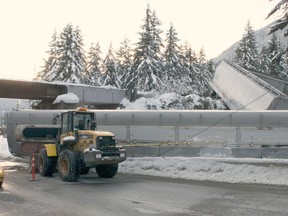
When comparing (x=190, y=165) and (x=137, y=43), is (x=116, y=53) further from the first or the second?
(x=190, y=165)

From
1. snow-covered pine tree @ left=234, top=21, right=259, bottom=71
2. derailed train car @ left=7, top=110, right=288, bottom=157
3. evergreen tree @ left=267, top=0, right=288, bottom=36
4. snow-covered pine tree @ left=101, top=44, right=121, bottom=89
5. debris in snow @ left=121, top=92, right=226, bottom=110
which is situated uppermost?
snow-covered pine tree @ left=234, top=21, right=259, bottom=71

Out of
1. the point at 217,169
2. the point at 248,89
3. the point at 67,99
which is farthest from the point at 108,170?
the point at 67,99

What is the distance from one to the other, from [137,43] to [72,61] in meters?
12.5

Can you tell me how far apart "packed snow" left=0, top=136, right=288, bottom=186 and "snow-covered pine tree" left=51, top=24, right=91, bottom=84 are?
50.5m

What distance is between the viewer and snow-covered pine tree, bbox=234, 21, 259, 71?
71.5 meters

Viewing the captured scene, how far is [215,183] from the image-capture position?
14.6 m

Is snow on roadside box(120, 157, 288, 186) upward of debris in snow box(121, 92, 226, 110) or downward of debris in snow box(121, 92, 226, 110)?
downward

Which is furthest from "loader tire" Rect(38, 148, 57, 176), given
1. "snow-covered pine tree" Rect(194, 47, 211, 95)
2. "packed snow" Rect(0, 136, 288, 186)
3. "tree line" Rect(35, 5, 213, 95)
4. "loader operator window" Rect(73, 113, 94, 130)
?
"snow-covered pine tree" Rect(194, 47, 211, 95)

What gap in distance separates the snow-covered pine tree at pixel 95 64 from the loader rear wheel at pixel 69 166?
61943mm

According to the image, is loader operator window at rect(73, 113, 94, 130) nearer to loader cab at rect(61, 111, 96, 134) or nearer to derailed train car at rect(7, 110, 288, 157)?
loader cab at rect(61, 111, 96, 134)

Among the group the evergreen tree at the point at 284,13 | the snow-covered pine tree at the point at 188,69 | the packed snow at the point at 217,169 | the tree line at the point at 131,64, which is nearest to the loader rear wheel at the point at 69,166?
the packed snow at the point at 217,169

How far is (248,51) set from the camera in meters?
71.8

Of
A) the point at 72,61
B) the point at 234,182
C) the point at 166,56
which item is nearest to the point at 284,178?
the point at 234,182

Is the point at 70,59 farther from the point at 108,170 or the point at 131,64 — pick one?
the point at 108,170
